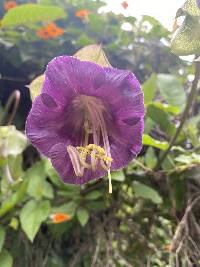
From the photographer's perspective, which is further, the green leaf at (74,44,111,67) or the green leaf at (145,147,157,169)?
the green leaf at (145,147,157,169)

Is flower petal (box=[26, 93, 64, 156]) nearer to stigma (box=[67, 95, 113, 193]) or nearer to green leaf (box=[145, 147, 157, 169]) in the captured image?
stigma (box=[67, 95, 113, 193])

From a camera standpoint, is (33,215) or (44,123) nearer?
(44,123)

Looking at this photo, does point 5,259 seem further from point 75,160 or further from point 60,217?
point 75,160

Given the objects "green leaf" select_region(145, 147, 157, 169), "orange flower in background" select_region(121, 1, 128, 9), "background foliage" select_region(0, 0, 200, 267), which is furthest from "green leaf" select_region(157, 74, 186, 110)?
"orange flower in background" select_region(121, 1, 128, 9)

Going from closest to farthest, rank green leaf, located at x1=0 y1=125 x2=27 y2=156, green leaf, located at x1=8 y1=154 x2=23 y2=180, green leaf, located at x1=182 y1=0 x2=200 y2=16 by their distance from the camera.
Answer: green leaf, located at x1=182 y1=0 x2=200 y2=16 < green leaf, located at x1=0 y1=125 x2=27 y2=156 < green leaf, located at x1=8 y1=154 x2=23 y2=180

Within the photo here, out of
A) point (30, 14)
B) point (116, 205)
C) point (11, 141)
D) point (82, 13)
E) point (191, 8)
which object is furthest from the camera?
point (82, 13)

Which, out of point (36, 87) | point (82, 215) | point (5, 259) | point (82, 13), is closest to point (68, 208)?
point (82, 215)

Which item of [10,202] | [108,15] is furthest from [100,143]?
[108,15]
